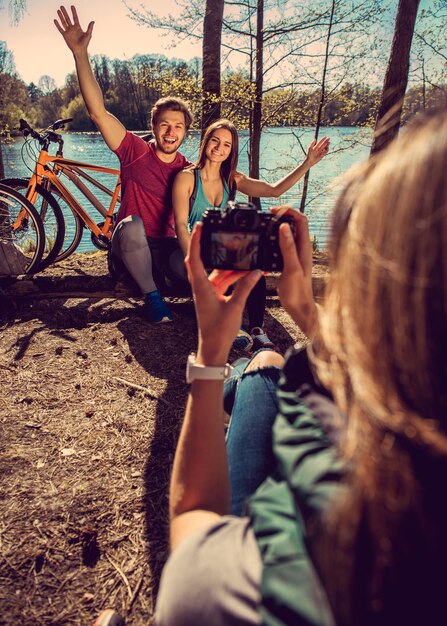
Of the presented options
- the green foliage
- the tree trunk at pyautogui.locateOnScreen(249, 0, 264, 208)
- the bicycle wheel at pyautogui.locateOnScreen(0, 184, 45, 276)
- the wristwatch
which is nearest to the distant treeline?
the tree trunk at pyautogui.locateOnScreen(249, 0, 264, 208)

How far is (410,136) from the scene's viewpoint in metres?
0.64

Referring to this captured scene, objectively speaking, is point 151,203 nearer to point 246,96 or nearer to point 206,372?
point 206,372

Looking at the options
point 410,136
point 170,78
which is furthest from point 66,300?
point 170,78

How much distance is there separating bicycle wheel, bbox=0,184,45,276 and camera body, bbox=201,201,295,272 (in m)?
3.07

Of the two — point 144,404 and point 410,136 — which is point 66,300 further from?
point 410,136

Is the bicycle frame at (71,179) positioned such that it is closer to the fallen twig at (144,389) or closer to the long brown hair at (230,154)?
the long brown hair at (230,154)

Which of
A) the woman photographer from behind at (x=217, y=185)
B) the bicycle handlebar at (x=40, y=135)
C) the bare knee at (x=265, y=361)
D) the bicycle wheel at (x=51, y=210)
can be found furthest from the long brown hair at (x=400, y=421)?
the bicycle handlebar at (x=40, y=135)

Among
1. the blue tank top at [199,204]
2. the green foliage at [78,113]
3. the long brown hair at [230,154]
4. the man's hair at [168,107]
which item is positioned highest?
the green foliage at [78,113]

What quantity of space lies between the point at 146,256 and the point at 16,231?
6.06ft

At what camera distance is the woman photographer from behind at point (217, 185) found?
3092mm

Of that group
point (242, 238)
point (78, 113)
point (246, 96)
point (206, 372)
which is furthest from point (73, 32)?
point (78, 113)

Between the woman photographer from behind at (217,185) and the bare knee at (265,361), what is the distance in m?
1.24

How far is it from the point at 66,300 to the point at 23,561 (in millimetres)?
2577

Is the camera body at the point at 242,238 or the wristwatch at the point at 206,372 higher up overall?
the camera body at the point at 242,238
